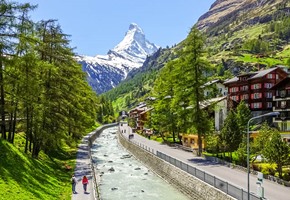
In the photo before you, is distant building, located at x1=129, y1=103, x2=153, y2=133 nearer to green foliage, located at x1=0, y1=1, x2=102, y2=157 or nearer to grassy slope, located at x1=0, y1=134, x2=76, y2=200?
green foliage, located at x1=0, y1=1, x2=102, y2=157

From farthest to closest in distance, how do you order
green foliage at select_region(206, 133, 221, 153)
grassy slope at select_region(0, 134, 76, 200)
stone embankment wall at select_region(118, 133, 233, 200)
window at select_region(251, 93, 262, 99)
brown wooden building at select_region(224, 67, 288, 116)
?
window at select_region(251, 93, 262, 99), brown wooden building at select_region(224, 67, 288, 116), green foliage at select_region(206, 133, 221, 153), stone embankment wall at select_region(118, 133, 233, 200), grassy slope at select_region(0, 134, 76, 200)

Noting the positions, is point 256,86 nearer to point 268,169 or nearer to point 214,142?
point 214,142

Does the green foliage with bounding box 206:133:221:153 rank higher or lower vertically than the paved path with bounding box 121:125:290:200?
higher

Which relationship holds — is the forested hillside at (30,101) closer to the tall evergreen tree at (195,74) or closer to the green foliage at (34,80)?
the green foliage at (34,80)

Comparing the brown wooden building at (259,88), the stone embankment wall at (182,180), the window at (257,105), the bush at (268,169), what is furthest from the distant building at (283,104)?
the bush at (268,169)

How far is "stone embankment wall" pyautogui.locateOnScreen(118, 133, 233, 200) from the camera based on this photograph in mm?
29475

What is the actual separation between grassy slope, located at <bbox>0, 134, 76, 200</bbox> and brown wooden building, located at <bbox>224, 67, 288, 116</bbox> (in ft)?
198

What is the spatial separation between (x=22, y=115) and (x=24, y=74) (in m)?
7.22

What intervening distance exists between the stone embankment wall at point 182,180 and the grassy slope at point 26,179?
12043 mm

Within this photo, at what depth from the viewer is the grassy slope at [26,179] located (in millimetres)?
23812

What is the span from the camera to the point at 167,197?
34562 millimetres

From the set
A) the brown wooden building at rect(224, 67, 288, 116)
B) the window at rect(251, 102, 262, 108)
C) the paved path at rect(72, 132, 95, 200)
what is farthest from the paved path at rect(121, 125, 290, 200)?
the brown wooden building at rect(224, 67, 288, 116)

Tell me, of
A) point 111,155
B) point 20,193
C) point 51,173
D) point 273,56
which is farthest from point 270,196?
point 273,56

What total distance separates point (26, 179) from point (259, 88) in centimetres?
7000
